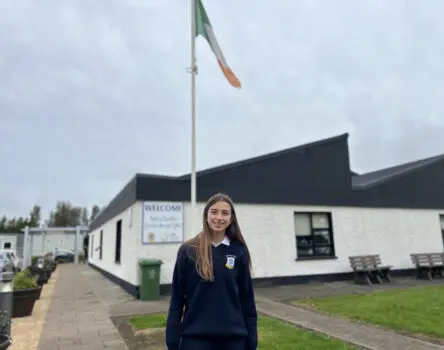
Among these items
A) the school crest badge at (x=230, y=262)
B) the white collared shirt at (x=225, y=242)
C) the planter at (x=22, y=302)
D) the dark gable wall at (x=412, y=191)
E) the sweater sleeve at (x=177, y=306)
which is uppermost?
the dark gable wall at (x=412, y=191)

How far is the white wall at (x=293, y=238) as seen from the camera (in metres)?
11.2

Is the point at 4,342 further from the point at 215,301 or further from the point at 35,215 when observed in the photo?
the point at 35,215

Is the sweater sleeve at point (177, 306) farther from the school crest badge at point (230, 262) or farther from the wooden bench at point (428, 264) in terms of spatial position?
the wooden bench at point (428, 264)

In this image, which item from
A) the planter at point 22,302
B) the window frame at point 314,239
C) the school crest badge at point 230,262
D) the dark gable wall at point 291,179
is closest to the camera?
the school crest badge at point 230,262

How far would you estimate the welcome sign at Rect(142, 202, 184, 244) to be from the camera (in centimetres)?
1100

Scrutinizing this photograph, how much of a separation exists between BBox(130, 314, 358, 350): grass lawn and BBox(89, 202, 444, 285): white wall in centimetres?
385

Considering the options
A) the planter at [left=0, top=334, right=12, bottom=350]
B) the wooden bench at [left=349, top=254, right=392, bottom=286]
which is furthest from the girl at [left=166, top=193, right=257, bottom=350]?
the wooden bench at [left=349, top=254, right=392, bottom=286]

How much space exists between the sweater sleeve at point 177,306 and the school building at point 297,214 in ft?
28.4

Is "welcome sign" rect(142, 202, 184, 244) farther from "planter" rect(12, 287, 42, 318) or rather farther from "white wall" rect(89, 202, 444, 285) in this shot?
"planter" rect(12, 287, 42, 318)

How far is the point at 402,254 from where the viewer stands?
14.8 m

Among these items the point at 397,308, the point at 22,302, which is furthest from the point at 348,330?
the point at 22,302

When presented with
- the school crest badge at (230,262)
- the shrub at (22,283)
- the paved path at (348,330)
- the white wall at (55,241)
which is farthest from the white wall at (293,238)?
the white wall at (55,241)

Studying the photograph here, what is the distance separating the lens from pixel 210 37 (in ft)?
30.2

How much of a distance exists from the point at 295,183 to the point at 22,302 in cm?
936
